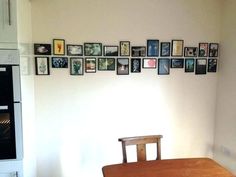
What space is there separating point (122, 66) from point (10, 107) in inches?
49.6

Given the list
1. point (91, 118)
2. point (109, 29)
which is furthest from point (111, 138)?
point (109, 29)

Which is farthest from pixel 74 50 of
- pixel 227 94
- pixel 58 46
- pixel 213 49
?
pixel 227 94

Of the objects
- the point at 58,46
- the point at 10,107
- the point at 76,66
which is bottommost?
the point at 10,107

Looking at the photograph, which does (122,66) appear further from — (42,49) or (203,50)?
(203,50)

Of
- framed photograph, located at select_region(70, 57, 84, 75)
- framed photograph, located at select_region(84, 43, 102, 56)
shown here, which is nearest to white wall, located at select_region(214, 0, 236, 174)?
framed photograph, located at select_region(84, 43, 102, 56)

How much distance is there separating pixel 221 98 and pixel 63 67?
1.90m

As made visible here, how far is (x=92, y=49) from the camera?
8.40 ft

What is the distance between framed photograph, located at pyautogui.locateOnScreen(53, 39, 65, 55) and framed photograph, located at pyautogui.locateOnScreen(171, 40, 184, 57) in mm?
1247

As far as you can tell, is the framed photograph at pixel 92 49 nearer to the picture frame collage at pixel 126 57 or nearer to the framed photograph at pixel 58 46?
the picture frame collage at pixel 126 57

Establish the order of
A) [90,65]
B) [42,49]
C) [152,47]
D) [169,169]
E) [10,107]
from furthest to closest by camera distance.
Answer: [152,47]
[90,65]
[42,49]
[10,107]
[169,169]

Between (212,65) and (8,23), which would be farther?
(212,65)

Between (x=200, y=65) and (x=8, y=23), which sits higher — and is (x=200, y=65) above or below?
below

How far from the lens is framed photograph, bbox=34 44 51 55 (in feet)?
8.03

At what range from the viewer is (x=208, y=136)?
2.97 metres
